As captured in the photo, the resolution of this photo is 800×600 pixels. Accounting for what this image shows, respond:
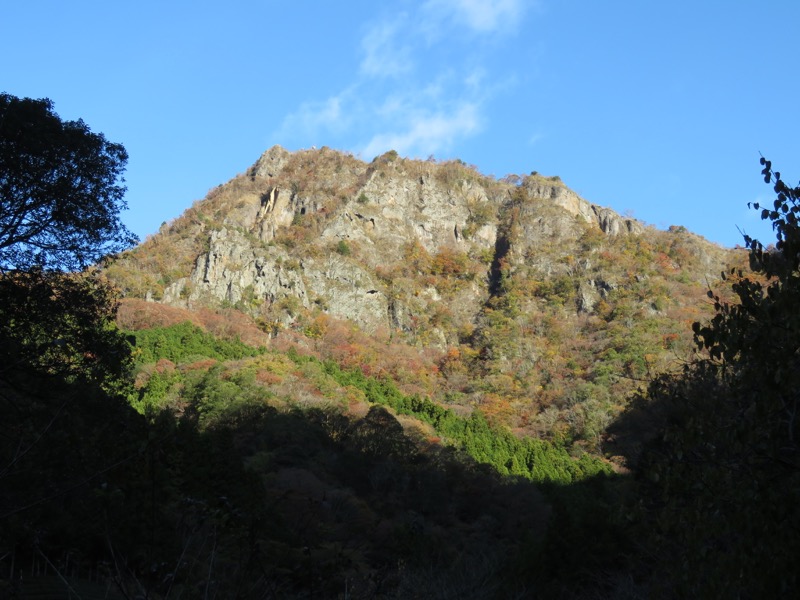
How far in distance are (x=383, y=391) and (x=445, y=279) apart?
126ft

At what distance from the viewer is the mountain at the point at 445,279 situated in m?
62.7

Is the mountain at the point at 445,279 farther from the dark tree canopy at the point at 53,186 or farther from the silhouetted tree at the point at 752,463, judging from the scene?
the silhouetted tree at the point at 752,463

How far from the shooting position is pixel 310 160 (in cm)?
10269

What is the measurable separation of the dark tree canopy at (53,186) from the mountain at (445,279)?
43.8m

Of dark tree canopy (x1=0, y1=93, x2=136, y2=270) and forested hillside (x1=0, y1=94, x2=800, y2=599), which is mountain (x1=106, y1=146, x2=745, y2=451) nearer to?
forested hillside (x1=0, y1=94, x2=800, y2=599)

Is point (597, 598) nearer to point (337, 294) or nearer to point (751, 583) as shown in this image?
point (751, 583)

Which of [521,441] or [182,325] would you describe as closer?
[521,441]

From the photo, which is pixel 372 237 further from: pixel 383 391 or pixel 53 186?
pixel 53 186

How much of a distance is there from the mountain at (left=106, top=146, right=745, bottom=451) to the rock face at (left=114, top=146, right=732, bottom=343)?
233 millimetres

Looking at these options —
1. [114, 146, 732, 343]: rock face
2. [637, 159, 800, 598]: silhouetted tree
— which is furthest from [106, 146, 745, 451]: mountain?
[637, 159, 800, 598]: silhouetted tree

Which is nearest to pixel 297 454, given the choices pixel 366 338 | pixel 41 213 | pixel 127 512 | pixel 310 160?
pixel 41 213

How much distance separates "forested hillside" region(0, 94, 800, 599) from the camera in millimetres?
4207

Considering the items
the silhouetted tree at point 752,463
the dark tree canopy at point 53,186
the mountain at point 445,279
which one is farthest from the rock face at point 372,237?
the silhouetted tree at point 752,463

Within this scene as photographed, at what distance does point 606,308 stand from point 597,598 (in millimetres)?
68021
